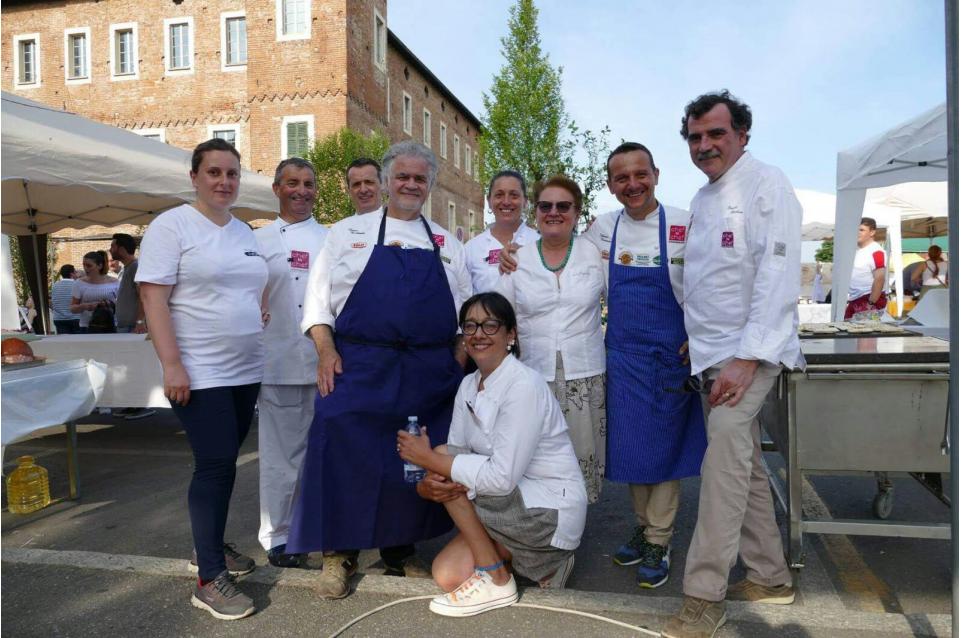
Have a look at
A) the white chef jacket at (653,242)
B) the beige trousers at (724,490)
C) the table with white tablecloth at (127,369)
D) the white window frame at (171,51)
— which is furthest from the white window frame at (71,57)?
the beige trousers at (724,490)

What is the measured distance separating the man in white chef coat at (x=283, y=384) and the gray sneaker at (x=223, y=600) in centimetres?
58

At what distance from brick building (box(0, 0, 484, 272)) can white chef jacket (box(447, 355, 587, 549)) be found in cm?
2189

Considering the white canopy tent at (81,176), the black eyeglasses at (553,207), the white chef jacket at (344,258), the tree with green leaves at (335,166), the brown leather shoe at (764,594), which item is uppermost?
the tree with green leaves at (335,166)

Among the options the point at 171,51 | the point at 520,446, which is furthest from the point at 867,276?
the point at 171,51

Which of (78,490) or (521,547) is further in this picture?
(78,490)

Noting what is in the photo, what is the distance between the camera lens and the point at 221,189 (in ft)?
9.95

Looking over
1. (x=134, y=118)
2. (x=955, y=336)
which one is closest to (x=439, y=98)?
(x=134, y=118)

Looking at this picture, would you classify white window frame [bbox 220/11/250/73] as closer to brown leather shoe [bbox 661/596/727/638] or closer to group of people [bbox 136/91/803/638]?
group of people [bbox 136/91/803/638]

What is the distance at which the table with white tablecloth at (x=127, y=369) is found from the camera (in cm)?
591

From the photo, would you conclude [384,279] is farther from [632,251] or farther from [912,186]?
[912,186]

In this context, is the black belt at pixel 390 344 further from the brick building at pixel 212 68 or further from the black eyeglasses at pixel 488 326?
the brick building at pixel 212 68

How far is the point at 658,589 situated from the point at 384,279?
1.85 meters

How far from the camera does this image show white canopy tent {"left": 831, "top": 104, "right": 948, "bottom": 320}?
659cm

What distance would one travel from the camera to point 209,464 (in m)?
2.96
